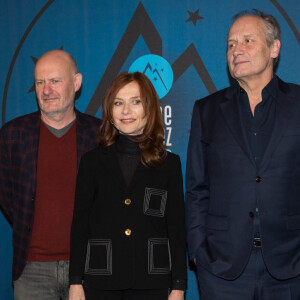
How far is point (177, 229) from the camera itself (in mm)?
2438

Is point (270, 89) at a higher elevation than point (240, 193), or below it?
higher

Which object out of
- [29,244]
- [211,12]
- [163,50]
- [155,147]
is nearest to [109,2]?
[163,50]

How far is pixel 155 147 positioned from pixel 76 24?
73.3 inches

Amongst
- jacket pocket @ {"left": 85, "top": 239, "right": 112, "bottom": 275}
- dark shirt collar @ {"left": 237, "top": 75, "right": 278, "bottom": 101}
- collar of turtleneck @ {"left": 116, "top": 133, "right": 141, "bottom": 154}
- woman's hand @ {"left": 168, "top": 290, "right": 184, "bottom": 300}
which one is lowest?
woman's hand @ {"left": 168, "top": 290, "right": 184, "bottom": 300}

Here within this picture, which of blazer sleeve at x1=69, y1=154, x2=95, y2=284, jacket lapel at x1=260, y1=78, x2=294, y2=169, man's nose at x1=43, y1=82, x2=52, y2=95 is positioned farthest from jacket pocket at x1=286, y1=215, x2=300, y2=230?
man's nose at x1=43, y1=82, x2=52, y2=95

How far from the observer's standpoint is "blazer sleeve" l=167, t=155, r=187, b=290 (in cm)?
238

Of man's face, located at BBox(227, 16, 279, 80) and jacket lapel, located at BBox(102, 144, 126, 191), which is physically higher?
man's face, located at BBox(227, 16, 279, 80)

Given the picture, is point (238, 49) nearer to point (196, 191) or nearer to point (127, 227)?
point (196, 191)

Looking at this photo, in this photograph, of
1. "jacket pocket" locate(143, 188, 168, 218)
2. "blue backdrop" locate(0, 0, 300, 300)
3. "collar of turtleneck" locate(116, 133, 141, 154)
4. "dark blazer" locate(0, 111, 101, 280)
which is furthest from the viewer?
"blue backdrop" locate(0, 0, 300, 300)

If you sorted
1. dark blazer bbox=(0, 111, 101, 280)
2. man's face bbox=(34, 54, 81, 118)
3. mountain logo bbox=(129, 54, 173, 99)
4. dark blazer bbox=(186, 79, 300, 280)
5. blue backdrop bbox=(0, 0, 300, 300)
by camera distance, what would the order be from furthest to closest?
mountain logo bbox=(129, 54, 173, 99), blue backdrop bbox=(0, 0, 300, 300), man's face bbox=(34, 54, 81, 118), dark blazer bbox=(0, 111, 101, 280), dark blazer bbox=(186, 79, 300, 280)

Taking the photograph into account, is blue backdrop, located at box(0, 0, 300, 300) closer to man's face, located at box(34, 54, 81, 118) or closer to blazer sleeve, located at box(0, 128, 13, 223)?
man's face, located at box(34, 54, 81, 118)

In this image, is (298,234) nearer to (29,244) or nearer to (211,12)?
(29,244)

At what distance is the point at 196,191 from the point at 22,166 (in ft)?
3.88

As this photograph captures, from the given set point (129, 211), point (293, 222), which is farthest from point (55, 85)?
point (293, 222)
